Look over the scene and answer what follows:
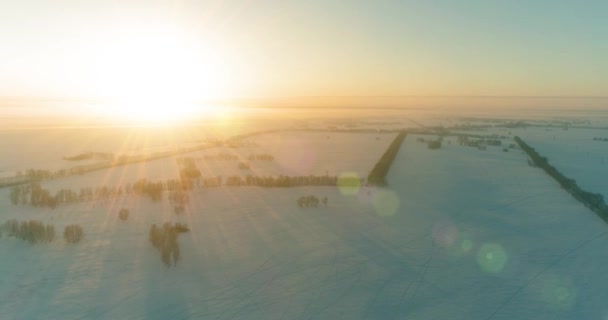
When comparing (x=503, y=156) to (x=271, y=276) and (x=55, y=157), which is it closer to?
(x=271, y=276)

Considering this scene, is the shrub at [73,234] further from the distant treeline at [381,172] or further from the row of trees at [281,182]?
the distant treeline at [381,172]

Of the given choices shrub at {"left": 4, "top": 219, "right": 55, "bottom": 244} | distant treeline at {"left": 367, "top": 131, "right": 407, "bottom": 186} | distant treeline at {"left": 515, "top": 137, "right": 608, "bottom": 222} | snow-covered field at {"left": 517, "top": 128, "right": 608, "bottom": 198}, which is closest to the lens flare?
distant treeline at {"left": 515, "top": 137, "right": 608, "bottom": 222}

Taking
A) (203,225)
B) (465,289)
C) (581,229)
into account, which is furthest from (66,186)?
(581,229)

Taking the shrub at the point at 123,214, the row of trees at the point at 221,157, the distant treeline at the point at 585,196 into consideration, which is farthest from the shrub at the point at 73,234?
the distant treeline at the point at 585,196

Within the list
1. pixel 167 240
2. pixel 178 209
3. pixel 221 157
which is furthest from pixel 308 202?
pixel 221 157

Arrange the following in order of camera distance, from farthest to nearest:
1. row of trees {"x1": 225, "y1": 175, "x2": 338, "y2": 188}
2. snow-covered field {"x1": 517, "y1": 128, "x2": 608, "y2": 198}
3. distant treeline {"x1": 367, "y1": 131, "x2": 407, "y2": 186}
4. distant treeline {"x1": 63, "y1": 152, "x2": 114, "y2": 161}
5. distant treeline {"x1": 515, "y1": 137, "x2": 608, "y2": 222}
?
distant treeline {"x1": 63, "y1": 152, "x2": 114, "y2": 161} → snow-covered field {"x1": 517, "y1": 128, "x2": 608, "y2": 198} → distant treeline {"x1": 367, "y1": 131, "x2": 407, "y2": 186} → row of trees {"x1": 225, "y1": 175, "x2": 338, "y2": 188} → distant treeline {"x1": 515, "y1": 137, "x2": 608, "y2": 222}

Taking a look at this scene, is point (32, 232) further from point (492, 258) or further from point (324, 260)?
point (492, 258)

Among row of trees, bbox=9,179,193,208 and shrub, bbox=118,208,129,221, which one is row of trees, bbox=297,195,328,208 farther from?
shrub, bbox=118,208,129,221
